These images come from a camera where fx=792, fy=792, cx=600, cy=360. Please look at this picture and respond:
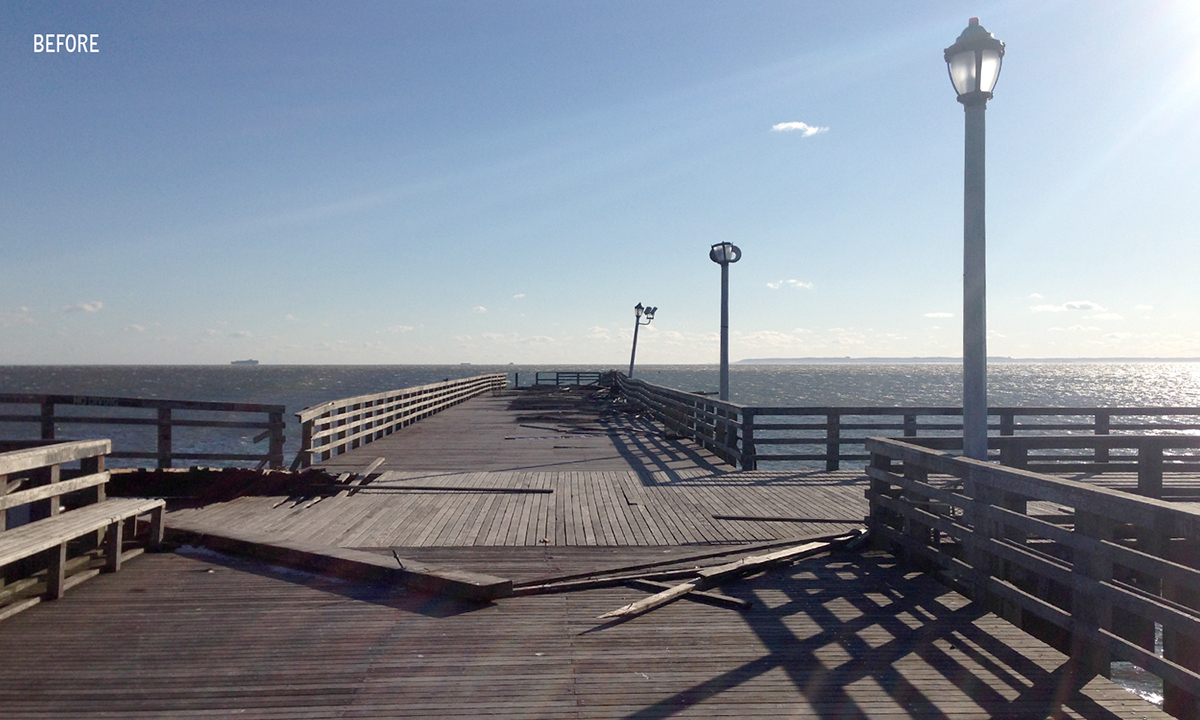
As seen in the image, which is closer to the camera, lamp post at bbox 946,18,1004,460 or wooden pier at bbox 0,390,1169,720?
wooden pier at bbox 0,390,1169,720

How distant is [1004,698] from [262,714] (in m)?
3.42

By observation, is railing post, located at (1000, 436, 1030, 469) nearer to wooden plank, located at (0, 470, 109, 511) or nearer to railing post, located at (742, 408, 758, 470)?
railing post, located at (742, 408, 758, 470)

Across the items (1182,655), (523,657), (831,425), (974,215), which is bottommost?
(523,657)

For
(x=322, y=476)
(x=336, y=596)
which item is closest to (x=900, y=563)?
(x=336, y=596)

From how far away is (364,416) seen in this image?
17.5 m

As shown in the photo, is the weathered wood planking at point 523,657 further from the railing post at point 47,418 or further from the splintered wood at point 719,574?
the railing post at point 47,418

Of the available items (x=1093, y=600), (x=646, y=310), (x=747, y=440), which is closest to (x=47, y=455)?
(x=1093, y=600)

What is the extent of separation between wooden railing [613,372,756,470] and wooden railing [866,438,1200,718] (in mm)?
4912

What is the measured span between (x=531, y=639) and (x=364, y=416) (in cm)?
1388

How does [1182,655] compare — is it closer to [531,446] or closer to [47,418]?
[531,446]

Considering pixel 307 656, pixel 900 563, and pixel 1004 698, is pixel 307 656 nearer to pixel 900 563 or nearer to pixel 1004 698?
pixel 1004 698

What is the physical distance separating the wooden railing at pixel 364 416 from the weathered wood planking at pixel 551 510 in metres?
1.63

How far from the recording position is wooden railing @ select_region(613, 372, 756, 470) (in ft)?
38.1

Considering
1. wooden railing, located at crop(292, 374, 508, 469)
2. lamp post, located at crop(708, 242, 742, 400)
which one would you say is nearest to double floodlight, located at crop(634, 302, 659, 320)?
wooden railing, located at crop(292, 374, 508, 469)
